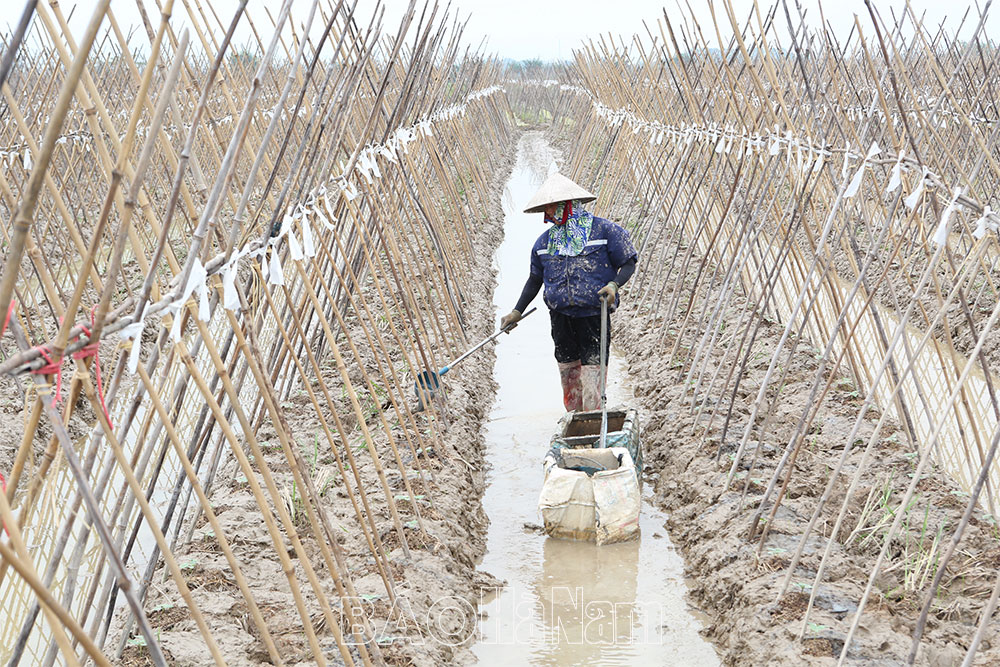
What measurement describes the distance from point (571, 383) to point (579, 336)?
12.9 inches

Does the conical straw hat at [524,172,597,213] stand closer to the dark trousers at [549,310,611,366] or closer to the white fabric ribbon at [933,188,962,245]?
the dark trousers at [549,310,611,366]

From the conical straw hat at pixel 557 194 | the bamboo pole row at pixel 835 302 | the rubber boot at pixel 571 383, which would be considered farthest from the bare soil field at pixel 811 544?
the conical straw hat at pixel 557 194

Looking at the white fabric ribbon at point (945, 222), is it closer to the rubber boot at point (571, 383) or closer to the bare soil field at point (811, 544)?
the bare soil field at point (811, 544)

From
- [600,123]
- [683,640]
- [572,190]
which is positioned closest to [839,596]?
[683,640]

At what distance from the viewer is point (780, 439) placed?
463cm

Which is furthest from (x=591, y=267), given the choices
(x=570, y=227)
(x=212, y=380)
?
(x=212, y=380)

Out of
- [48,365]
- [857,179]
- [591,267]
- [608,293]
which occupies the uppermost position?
[857,179]

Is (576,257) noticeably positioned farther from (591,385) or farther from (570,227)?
(591,385)

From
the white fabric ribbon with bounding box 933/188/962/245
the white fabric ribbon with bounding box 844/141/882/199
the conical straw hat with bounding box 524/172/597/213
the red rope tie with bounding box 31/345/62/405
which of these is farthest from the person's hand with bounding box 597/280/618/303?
the red rope tie with bounding box 31/345/62/405

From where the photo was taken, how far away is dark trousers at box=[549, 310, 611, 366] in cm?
502

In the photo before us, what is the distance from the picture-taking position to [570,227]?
4.81 meters

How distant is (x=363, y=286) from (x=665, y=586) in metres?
4.45

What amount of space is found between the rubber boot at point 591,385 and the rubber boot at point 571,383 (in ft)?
0.16

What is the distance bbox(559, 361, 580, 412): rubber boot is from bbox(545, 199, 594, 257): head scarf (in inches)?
27.7
